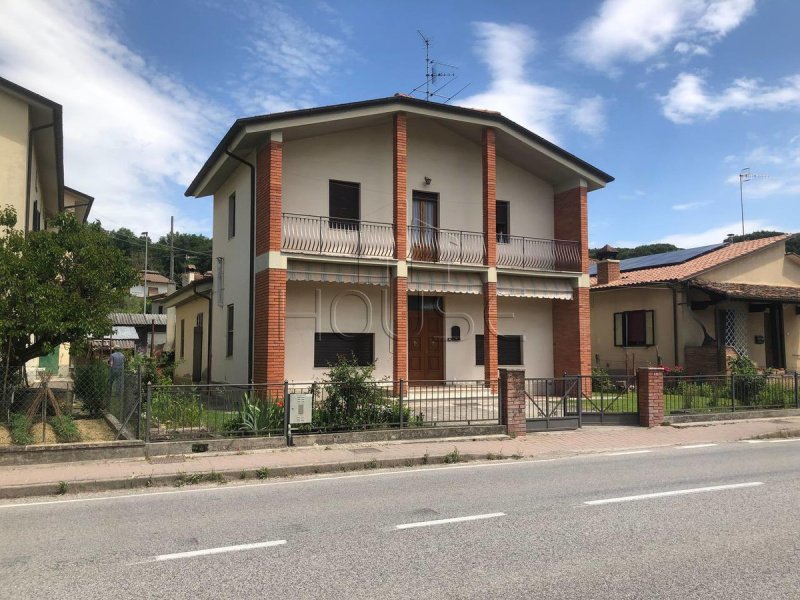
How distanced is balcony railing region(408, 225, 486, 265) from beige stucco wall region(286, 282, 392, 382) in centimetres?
152

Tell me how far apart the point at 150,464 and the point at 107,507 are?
2.08 m

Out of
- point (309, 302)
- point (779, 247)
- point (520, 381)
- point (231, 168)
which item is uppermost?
point (231, 168)

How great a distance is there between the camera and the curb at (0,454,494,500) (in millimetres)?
7891

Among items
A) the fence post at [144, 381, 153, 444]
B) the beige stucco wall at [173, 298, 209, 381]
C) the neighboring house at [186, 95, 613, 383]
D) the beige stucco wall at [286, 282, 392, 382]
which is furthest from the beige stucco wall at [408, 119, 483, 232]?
the fence post at [144, 381, 153, 444]

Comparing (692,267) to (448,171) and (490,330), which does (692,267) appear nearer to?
(490,330)

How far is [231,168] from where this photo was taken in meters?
18.2

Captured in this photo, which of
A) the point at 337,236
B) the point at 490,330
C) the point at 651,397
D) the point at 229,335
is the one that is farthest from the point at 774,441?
the point at 229,335

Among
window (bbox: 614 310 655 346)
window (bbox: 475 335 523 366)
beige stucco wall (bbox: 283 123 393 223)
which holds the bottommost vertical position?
window (bbox: 475 335 523 366)

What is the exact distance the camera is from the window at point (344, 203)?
17.2 meters

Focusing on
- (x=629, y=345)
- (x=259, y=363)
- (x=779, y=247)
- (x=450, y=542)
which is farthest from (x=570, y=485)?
(x=779, y=247)

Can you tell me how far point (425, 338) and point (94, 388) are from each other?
9020 millimetres

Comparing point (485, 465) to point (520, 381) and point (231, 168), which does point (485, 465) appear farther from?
point (231, 168)

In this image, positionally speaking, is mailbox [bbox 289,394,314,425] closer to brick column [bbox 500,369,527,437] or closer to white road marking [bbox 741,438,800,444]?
brick column [bbox 500,369,527,437]

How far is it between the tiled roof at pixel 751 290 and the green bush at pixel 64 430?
61.0 feet
